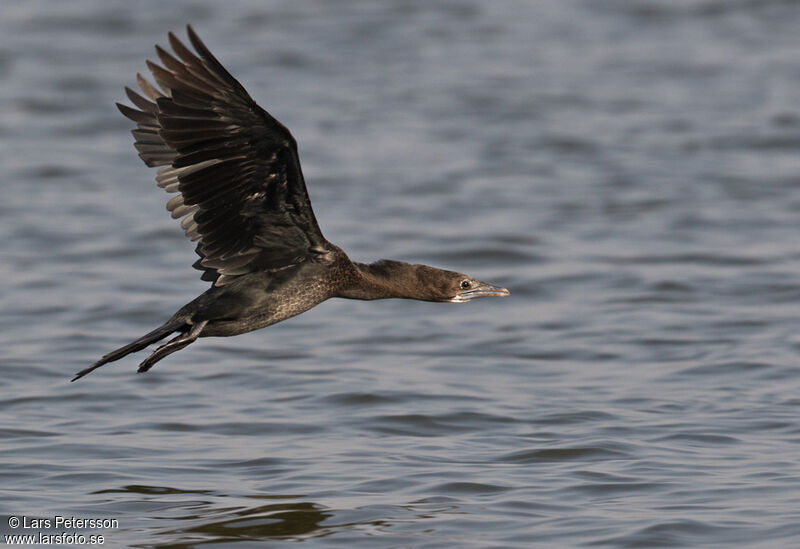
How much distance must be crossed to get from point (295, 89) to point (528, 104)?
295cm

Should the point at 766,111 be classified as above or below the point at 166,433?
above

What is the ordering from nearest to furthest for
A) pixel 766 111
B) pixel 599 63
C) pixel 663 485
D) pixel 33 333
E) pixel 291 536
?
pixel 291 536, pixel 663 485, pixel 33 333, pixel 766 111, pixel 599 63

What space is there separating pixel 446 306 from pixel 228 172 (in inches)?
196

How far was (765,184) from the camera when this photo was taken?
1480 centimetres

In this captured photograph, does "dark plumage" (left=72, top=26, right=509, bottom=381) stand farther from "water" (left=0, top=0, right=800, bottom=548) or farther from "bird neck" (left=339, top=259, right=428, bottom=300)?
"water" (left=0, top=0, right=800, bottom=548)

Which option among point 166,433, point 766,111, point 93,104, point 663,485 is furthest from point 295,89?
point 663,485

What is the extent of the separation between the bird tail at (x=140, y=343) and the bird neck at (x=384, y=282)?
949mm

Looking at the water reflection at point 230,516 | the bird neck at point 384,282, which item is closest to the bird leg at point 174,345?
the water reflection at point 230,516

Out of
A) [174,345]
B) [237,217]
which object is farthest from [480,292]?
[174,345]

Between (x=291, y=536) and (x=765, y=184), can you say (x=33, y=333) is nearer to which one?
(x=291, y=536)

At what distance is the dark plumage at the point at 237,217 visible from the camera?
263 inches

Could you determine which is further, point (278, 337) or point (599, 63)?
point (599, 63)

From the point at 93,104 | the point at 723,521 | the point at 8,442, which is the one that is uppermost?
the point at 93,104

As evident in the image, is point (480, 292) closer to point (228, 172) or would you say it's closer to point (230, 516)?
point (228, 172)
